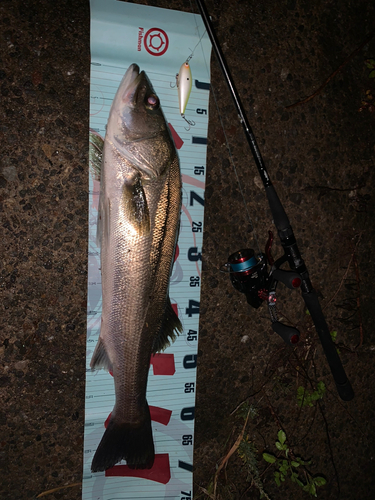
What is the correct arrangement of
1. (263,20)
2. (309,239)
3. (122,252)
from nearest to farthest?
(122,252)
(263,20)
(309,239)

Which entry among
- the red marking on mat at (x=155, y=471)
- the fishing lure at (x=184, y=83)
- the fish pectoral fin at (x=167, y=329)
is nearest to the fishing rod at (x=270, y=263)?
the fishing lure at (x=184, y=83)

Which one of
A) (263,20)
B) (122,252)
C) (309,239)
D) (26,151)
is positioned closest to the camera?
(122,252)

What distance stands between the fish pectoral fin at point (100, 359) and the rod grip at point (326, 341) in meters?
1.18

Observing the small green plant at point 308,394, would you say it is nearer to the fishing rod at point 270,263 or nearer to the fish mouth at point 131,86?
the fishing rod at point 270,263

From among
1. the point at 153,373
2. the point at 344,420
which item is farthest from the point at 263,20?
the point at 344,420

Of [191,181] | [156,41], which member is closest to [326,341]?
[191,181]

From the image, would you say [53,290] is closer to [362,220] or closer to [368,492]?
[362,220]

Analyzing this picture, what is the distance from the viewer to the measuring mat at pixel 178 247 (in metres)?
1.77

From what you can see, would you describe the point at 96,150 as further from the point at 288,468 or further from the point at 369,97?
the point at 288,468

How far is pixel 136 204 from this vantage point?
1.51m

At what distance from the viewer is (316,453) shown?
2.36 m

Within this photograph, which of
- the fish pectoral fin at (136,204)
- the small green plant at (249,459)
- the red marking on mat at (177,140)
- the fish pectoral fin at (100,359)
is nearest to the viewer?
the fish pectoral fin at (136,204)

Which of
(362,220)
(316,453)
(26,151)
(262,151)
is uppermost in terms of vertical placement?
(262,151)

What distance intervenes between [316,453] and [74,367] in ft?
5.99
